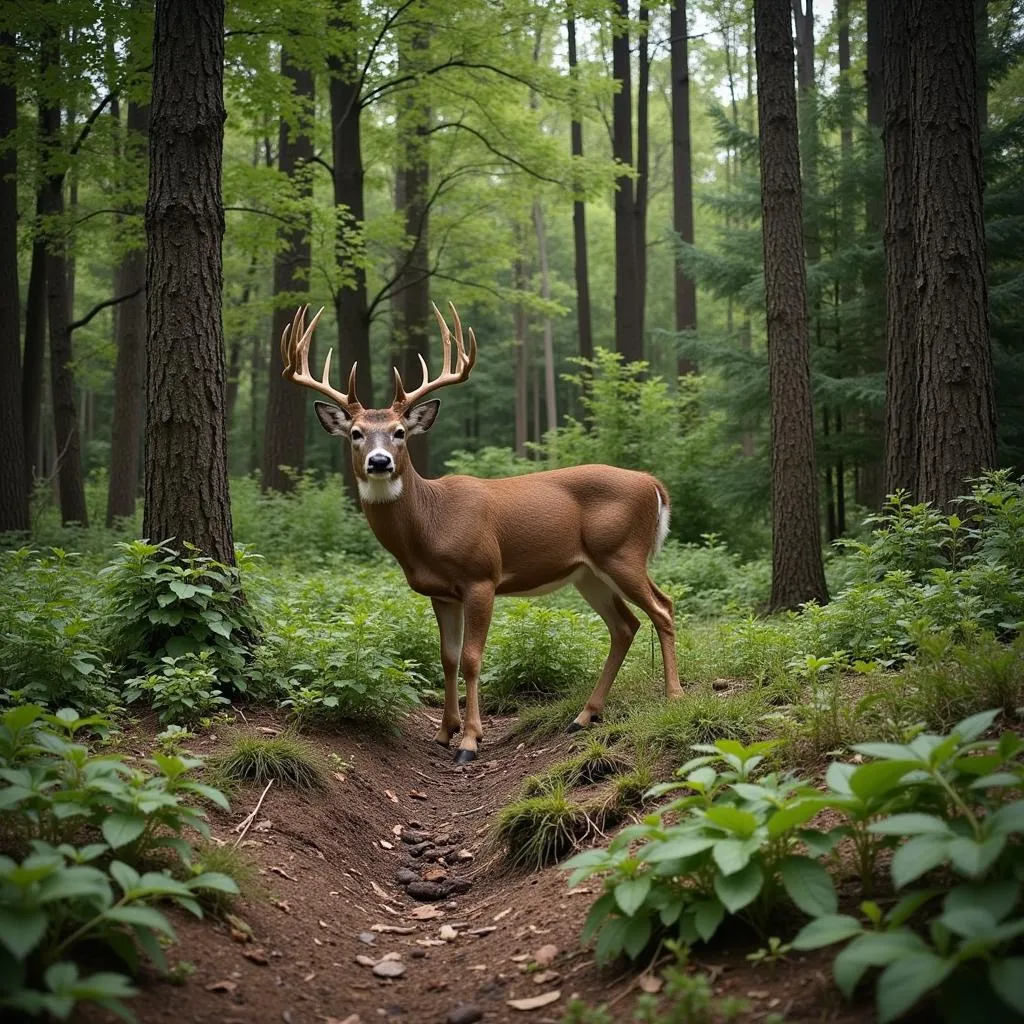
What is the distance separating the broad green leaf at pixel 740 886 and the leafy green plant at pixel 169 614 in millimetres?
3502

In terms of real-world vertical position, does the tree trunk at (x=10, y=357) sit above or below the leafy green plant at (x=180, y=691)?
above

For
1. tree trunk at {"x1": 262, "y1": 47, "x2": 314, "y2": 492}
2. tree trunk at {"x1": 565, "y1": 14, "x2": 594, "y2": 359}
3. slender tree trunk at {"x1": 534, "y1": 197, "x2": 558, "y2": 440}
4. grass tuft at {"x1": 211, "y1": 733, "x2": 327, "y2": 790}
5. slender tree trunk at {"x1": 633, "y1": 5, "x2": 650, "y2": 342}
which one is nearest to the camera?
grass tuft at {"x1": 211, "y1": 733, "x2": 327, "y2": 790}

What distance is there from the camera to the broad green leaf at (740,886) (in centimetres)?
280

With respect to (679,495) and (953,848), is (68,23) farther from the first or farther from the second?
(953,848)

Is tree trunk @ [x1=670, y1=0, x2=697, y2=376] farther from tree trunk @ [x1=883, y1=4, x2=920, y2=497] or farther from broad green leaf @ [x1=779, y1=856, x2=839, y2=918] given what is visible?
broad green leaf @ [x1=779, y1=856, x2=839, y2=918]

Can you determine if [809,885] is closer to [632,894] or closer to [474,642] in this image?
→ [632,894]

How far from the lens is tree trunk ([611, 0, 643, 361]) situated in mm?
20078

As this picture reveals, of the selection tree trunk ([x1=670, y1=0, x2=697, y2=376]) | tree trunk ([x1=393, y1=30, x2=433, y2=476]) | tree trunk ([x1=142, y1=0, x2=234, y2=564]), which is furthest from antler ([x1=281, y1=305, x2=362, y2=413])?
tree trunk ([x1=670, y1=0, x2=697, y2=376])

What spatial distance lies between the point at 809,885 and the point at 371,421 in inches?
180

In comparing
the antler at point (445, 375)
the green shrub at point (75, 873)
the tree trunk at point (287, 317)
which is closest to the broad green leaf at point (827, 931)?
the green shrub at point (75, 873)

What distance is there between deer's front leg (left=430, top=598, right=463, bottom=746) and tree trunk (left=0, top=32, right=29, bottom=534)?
8.28m

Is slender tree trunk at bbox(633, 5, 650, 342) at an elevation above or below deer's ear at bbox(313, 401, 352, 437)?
above

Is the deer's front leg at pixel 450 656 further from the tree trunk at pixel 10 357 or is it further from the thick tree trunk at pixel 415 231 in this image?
the thick tree trunk at pixel 415 231

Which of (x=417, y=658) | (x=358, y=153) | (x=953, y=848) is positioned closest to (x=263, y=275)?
(x=358, y=153)
